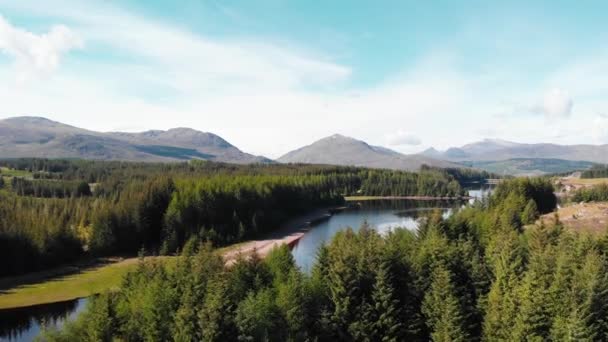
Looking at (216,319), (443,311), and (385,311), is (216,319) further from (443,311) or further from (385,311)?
(443,311)

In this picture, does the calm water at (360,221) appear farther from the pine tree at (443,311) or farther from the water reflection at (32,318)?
the pine tree at (443,311)

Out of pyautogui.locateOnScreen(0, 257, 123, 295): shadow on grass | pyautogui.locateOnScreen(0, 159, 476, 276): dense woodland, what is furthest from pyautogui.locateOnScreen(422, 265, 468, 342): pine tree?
pyautogui.locateOnScreen(0, 159, 476, 276): dense woodland

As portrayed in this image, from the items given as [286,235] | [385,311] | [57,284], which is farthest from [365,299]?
[286,235]

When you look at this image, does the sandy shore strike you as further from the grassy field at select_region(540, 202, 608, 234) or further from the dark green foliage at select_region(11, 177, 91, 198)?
the dark green foliage at select_region(11, 177, 91, 198)

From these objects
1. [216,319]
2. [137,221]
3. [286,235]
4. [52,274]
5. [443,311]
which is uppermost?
[216,319]

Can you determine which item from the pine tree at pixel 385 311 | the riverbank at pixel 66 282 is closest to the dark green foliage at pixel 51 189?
the riverbank at pixel 66 282

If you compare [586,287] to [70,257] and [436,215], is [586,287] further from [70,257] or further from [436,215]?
[70,257]
